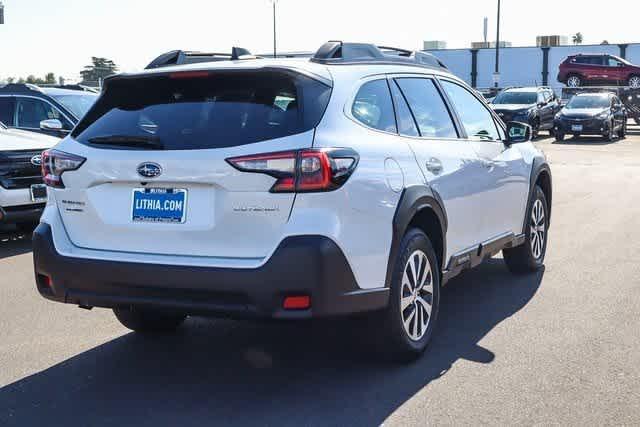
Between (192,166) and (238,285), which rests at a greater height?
(192,166)

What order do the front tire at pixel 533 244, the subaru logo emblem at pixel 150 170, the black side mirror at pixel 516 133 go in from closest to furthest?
1. the subaru logo emblem at pixel 150 170
2. the black side mirror at pixel 516 133
3. the front tire at pixel 533 244

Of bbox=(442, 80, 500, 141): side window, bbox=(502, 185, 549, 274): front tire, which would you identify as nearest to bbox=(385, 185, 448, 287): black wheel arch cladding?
bbox=(442, 80, 500, 141): side window

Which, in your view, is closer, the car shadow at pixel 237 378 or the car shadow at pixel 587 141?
the car shadow at pixel 237 378

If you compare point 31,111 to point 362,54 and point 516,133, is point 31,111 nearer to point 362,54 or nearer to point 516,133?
point 516,133

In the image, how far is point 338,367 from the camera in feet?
16.1

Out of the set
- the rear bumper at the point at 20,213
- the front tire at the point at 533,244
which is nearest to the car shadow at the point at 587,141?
the front tire at the point at 533,244

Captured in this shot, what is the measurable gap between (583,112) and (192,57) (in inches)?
1024

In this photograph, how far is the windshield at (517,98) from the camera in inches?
1229

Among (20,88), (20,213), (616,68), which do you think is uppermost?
(616,68)

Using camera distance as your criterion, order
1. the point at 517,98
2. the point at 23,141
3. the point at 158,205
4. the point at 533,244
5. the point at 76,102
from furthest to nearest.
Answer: the point at 517,98 < the point at 76,102 < the point at 23,141 < the point at 533,244 < the point at 158,205

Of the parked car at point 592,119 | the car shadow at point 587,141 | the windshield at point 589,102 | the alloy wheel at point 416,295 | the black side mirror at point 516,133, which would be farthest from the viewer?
the windshield at point 589,102

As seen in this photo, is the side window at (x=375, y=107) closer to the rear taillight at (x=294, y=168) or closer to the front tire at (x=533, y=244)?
the rear taillight at (x=294, y=168)

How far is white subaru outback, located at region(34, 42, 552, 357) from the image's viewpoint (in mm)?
4125

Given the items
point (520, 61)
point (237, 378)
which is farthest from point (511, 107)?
point (520, 61)
